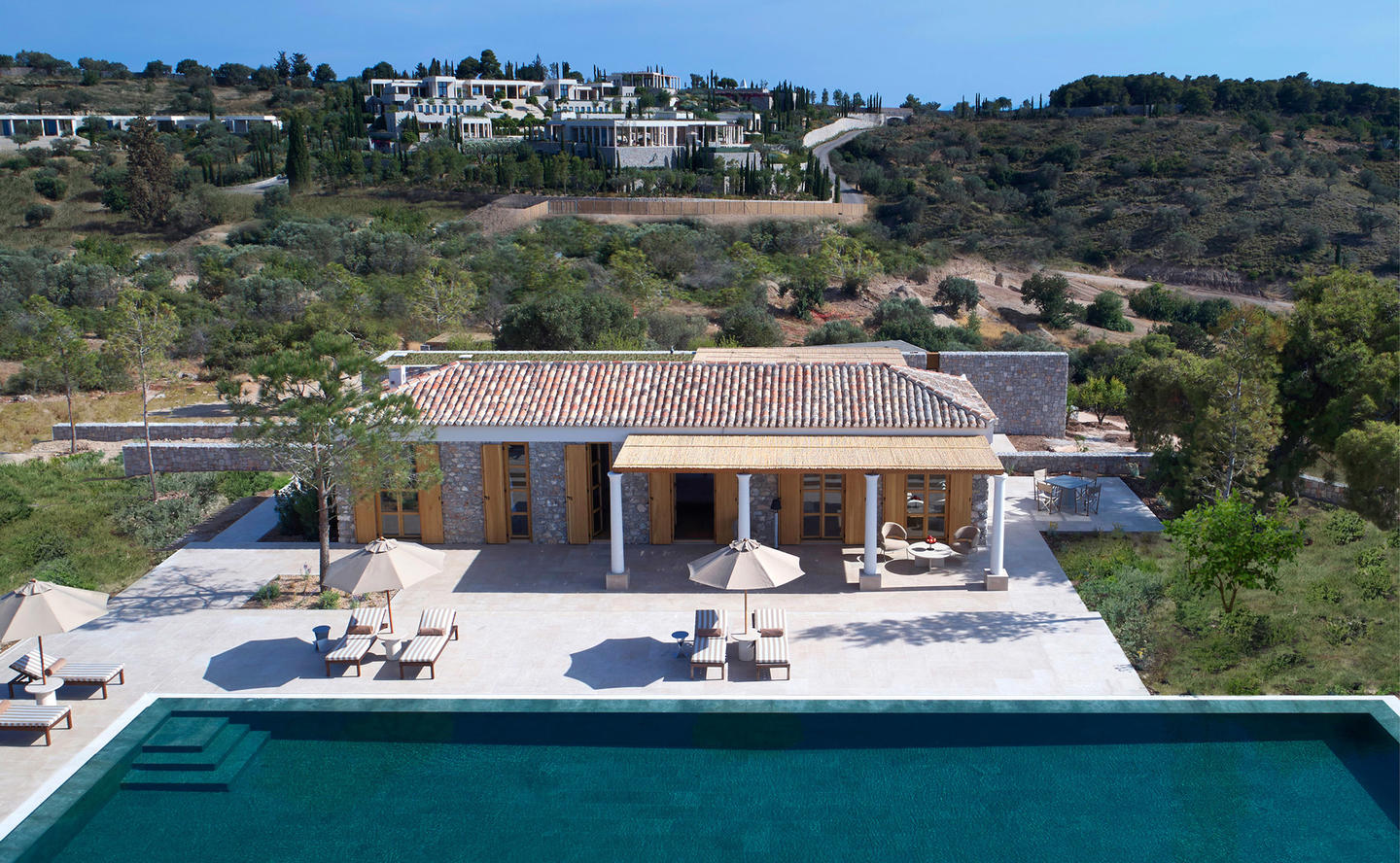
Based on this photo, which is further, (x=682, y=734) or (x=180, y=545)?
(x=180, y=545)

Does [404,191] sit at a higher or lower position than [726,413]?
higher

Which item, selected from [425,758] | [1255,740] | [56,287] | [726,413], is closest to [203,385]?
[56,287]

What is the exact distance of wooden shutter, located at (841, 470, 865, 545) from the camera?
18.5m

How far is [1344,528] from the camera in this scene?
63.2ft

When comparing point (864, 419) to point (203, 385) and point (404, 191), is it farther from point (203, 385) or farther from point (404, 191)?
point (404, 191)

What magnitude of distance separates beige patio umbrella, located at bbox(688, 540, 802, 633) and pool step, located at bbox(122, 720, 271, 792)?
5.43 meters

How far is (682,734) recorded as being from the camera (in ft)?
38.1

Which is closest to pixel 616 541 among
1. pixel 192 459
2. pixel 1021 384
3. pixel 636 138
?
pixel 192 459

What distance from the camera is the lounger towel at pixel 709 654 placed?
13641 millimetres

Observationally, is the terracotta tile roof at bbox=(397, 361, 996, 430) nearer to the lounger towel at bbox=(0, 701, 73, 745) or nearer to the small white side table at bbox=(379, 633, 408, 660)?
the small white side table at bbox=(379, 633, 408, 660)

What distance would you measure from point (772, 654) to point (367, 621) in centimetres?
541

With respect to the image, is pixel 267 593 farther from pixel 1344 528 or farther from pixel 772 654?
pixel 1344 528

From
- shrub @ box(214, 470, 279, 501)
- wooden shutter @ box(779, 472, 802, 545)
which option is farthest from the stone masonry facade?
wooden shutter @ box(779, 472, 802, 545)

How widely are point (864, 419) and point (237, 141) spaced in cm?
8415
